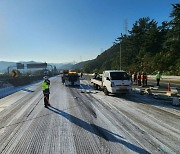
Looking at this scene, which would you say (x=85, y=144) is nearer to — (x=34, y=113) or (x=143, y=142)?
(x=143, y=142)

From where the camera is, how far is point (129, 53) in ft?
273

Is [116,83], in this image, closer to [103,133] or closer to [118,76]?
[118,76]

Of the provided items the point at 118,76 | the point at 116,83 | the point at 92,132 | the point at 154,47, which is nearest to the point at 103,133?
the point at 92,132

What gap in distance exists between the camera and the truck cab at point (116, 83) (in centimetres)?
1897

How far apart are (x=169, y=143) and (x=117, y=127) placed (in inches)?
93.8

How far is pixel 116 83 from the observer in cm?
1906

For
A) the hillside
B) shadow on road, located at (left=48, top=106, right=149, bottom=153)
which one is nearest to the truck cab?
shadow on road, located at (left=48, top=106, right=149, bottom=153)

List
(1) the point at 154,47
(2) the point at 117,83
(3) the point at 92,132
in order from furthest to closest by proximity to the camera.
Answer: (1) the point at 154,47 < (2) the point at 117,83 < (3) the point at 92,132

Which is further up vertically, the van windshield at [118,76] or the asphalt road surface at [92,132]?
the van windshield at [118,76]

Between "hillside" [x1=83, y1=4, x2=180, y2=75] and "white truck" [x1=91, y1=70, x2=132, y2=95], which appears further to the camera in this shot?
"hillside" [x1=83, y1=4, x2=180, y2=75]

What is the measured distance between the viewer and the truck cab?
18969 millimetres

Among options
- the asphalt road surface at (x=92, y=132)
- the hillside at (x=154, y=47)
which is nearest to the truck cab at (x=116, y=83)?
the asphalt road surface at (x=92, y=132)

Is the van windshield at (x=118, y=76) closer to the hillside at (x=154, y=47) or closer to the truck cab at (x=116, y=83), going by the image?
the truck cab at (x=116, y=83)

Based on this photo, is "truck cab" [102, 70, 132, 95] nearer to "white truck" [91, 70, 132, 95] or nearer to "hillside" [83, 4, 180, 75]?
"white truck" [91, 70, 132, 95]
